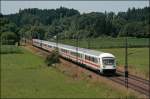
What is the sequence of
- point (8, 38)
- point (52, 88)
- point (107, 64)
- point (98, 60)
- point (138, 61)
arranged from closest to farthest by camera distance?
point (52, 88), point (107, 64), point (98, 60), point (138, 61), point (8, 38)

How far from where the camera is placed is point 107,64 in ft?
176

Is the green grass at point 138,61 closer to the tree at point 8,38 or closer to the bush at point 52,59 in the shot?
the bush at point 52,59

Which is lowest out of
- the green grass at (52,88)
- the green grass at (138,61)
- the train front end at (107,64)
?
the green grass at (138,61)

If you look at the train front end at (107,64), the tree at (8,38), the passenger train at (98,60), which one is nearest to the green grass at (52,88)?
the train front end at (107,64)

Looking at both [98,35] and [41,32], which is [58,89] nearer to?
[98,35]

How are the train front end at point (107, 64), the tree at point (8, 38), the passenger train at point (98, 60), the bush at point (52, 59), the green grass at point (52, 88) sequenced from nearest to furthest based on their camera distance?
the green grass at point (52, 88), the train front end at point (107, 64), the passenger train at point (98, 60), the bush at point (52, 59), the tree at point (8, 38)

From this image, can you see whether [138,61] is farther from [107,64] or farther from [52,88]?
[52,88]

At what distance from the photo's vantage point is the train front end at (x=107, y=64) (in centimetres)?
5324

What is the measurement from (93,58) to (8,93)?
22.1 metres

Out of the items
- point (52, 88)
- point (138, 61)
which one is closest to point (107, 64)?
point (52, 88)

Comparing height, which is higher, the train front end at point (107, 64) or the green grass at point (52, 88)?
the train front end at point (107, 64)

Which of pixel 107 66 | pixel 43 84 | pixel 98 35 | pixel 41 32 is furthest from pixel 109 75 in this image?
pixel 41 32

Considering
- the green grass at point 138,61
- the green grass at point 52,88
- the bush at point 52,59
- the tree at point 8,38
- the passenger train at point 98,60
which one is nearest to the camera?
the green grass at point 52,88

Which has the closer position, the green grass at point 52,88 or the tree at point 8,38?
the green grass at point 52,88
